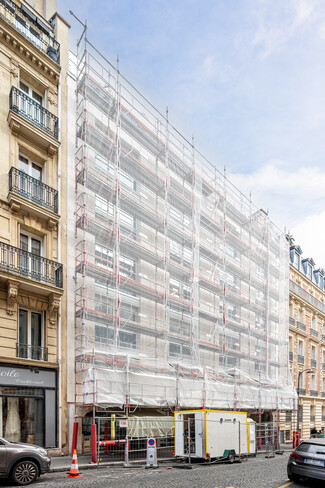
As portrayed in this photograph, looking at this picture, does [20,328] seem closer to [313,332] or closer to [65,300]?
[65,300]

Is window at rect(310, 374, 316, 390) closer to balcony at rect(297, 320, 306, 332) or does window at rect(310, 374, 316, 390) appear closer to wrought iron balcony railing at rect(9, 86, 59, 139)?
balcony at rect(297, 320, 306, 332)

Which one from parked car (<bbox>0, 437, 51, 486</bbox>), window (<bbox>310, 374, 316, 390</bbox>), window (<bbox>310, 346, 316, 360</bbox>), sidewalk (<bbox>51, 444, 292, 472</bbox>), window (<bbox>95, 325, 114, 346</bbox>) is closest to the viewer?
parked car (<bbox>0, 437, 51, 486</bbox>)

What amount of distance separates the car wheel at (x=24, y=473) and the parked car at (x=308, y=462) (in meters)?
6.59

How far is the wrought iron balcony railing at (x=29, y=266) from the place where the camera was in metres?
18.7

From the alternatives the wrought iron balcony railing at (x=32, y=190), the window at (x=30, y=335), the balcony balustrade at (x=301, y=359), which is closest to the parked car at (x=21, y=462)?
the window at (x=30, y=335)

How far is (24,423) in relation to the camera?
61.4 feet

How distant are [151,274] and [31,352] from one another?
833 centimetres

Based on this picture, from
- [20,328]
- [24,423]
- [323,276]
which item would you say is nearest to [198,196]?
[20,328]

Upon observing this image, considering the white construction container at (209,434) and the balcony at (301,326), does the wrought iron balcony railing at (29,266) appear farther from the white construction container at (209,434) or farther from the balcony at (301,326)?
the balcony at (301,326)

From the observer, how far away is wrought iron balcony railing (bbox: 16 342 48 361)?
18952 mm

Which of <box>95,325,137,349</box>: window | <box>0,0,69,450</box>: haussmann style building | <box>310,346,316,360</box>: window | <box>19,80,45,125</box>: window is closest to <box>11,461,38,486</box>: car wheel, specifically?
<box>0,0,69,450</box>: haussmann style building

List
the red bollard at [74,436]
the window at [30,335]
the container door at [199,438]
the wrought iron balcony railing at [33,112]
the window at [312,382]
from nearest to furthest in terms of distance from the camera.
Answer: the container door at [199,438] → the window at [30,335] → the red bollard at [74,436] → the wrought iron balcony railing at [33,112] → the window at [312,382]

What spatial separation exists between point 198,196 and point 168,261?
529 cm

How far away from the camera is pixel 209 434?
726 inches
